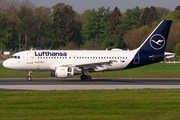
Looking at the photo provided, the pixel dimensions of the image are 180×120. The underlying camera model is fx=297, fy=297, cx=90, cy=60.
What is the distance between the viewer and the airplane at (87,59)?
36.0m

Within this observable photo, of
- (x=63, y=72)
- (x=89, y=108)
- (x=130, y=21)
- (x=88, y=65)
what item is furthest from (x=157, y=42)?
(x=130, y=21)

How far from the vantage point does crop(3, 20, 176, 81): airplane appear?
A: 36.0 meters

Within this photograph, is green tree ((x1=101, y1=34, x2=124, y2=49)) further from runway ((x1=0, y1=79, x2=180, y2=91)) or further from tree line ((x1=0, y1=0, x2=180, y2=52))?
runway ((x1=0, y1=79, x2=180, y2=91))

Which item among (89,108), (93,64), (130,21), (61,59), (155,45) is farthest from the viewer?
(130,21)

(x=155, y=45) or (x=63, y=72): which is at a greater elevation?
(x=155, y=45)

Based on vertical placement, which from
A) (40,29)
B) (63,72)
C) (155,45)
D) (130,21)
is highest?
(130,21)

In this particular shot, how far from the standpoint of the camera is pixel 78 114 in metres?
14.3

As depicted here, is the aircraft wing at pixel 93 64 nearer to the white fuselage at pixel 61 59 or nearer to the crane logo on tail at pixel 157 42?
the white fuselage at pixel 61 59

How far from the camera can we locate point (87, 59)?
3719 centimetres

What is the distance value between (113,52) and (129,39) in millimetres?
76930

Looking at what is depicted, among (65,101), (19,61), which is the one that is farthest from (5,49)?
(65,101)

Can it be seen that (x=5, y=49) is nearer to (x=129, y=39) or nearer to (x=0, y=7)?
(x=0, y=7)

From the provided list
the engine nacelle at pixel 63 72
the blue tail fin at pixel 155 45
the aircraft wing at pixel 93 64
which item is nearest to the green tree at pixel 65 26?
the blue tail fin at pixel 155 45

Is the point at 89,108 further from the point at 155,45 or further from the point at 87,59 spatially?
the point at 155,45
